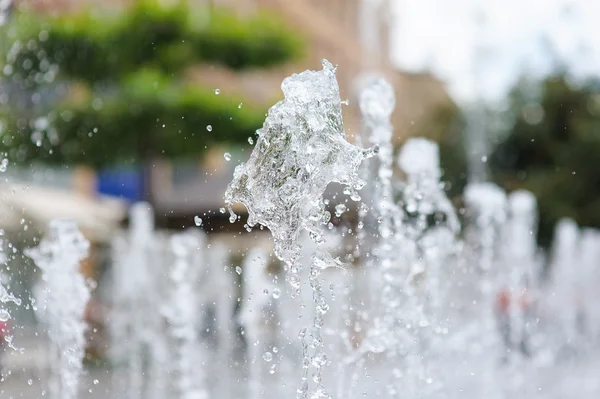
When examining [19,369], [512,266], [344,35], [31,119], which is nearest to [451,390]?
[19,369]

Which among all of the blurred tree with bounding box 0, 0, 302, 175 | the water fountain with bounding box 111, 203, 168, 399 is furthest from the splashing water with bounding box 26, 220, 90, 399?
the blurred tree with bounding box 0, 0, 302, 175

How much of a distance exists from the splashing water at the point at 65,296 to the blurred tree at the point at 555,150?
12071mm

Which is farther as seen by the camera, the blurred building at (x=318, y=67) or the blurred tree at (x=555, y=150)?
the blurred tree at (x=555, y=150)

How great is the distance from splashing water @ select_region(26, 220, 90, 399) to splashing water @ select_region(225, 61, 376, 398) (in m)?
1.40

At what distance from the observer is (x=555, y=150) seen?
54.5ft

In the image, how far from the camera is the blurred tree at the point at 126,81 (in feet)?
31.9

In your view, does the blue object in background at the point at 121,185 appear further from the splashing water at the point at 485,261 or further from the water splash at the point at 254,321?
the splashing water at the point at 485,261

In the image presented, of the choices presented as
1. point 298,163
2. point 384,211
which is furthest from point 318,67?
point 298,163

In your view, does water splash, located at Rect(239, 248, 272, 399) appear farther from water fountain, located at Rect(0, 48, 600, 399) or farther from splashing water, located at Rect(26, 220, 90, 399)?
splashing water, located at Rect(26, 220, 90, 399)

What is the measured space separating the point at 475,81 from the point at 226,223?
36.1 ft

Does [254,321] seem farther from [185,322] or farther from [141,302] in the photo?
Result: [141,302]

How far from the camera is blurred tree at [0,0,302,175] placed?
971cm

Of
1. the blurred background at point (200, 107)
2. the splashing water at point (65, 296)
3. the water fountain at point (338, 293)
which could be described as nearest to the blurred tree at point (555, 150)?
the blurred background at point (200, 107)

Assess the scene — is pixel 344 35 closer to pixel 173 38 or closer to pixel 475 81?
pixel 475 81
